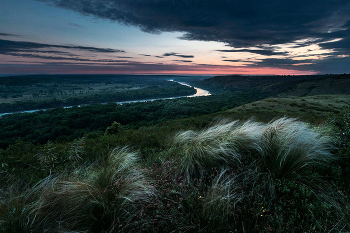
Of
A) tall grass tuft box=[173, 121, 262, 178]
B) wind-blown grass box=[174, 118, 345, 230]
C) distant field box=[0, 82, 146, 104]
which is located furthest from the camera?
distant field box=[0, 82, 146, 104]

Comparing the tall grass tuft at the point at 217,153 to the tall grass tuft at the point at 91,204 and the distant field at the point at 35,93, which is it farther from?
→ the distant field at the point at 35,93

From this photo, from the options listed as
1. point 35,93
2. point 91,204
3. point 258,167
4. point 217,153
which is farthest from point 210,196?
point 35,93

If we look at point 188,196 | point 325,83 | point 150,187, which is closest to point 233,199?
point 188,196

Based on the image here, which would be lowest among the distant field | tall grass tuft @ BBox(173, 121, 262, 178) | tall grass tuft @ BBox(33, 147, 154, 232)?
the distant field

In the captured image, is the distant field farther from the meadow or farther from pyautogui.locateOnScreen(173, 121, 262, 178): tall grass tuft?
pyautogui.locateOnScreen(173, 121, 262, 178): tall grass tuft

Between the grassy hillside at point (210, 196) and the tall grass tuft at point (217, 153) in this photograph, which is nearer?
the grassy hillside at point (210, 196)

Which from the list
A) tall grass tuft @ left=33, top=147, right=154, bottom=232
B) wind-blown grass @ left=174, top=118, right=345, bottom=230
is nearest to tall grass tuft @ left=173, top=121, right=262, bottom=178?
wind-blown grass @ left=174, top=118, right=345, bottom=230

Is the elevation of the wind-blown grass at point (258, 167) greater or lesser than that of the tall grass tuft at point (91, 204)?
greater

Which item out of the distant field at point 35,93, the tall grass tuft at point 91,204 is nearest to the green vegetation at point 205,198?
the tall grass tuft at point 91,204
